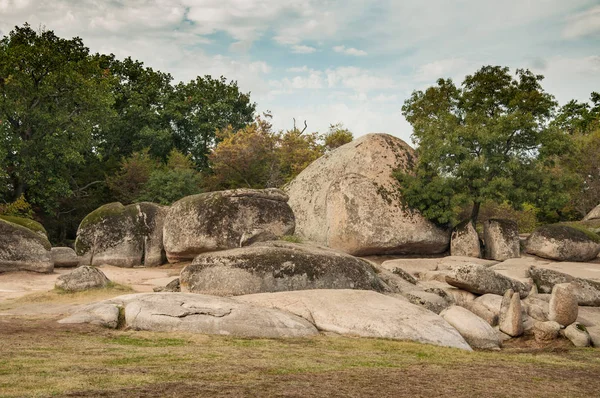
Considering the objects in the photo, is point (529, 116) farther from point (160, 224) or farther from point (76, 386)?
point (76, 386)

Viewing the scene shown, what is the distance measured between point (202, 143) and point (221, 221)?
2677 centimetres

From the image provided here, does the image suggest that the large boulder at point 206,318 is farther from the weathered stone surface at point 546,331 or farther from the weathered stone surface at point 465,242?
the weathered stone surface at point 465,242

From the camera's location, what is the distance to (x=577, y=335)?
14172mm

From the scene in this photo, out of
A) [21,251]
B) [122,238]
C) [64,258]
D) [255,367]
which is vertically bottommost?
[255,367]

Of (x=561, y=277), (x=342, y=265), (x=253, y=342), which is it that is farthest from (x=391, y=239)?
(x=253, y=342)

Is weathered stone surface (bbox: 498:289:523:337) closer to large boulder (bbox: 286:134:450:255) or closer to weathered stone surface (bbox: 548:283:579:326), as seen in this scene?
weathered stone surface (bbox: 548:283:579:326)

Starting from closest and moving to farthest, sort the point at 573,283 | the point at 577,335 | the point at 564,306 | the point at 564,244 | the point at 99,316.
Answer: the point at 99,316 < the point at 577,335 < the point at 564,306 < the point at 573,283 < the point at 564,244

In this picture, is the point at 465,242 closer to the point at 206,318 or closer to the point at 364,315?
the point at 364,315

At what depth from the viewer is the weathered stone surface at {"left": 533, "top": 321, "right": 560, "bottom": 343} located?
1431cm

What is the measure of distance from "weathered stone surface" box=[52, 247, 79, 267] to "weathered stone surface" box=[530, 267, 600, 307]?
17.6m

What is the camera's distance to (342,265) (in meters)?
16.6

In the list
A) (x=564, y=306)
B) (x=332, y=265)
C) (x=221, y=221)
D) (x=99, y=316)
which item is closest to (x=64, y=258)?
(x=221, y=221)

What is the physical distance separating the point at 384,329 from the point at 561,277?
1062 centimetres

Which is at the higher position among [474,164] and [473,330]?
[474,164]
